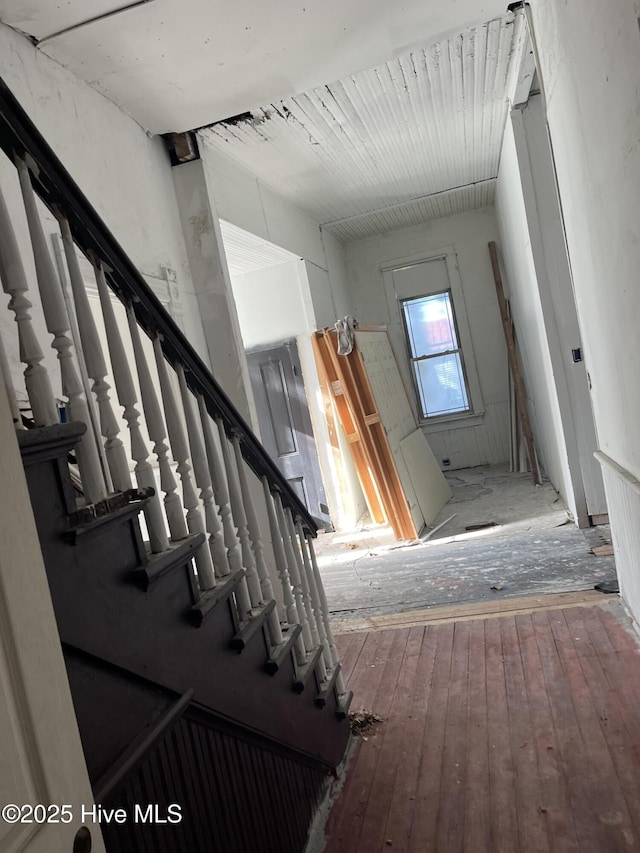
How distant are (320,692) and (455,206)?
7176 mm

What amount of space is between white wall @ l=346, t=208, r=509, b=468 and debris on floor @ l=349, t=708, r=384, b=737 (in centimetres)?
632

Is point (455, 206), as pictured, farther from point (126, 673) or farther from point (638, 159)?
point (126, 673)

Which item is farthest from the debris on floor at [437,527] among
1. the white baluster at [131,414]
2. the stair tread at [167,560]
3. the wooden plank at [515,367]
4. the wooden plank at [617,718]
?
the white baluster at [131,414]

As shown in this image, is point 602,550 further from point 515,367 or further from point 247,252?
point 247,252

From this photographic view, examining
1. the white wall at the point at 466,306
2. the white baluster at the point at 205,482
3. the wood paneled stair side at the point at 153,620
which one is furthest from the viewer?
the white wall at the point at 466,306

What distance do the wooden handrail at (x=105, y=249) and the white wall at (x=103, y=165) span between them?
3.11 ft

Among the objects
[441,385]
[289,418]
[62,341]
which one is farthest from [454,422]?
[62,341]

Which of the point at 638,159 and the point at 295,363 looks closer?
the point at 638,159

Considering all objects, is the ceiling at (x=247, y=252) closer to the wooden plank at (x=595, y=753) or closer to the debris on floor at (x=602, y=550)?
the debris on floor at (x=602, y=550)

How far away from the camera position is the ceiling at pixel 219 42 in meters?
3.01

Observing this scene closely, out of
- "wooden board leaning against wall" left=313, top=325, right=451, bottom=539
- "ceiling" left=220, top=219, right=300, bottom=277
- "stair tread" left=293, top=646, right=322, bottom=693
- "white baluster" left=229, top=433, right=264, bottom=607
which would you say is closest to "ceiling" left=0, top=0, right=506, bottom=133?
"ceiling" left=220, top=219, right=300, bottom=277

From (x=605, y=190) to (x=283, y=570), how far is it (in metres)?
1.85

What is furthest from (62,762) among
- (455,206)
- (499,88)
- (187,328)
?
(455,206)

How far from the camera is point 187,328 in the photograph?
4211mm
